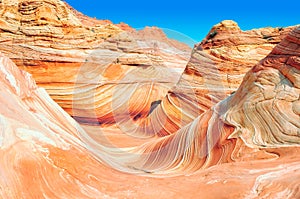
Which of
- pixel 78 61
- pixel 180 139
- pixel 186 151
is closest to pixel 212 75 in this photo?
pixel 78 61

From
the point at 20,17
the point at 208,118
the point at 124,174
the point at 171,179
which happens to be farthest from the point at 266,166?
the point at 20,17

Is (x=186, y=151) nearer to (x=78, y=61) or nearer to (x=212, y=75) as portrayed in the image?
(x=212, y=75)

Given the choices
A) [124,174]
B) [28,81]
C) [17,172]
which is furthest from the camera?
[28,81]

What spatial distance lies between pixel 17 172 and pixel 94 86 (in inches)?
275

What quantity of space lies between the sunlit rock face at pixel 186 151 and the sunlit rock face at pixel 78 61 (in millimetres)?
4722

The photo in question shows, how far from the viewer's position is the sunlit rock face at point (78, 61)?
915cm

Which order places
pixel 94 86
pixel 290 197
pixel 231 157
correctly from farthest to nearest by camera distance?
pixel 94 86 → pixel 231 157 → pixel 290 197

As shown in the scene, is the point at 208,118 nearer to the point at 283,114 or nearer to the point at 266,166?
the point at 283,114

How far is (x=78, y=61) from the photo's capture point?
398 inches

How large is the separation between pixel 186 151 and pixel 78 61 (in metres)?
6.76

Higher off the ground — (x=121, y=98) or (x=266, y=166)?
(x=121, y=98)

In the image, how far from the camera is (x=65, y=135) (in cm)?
327

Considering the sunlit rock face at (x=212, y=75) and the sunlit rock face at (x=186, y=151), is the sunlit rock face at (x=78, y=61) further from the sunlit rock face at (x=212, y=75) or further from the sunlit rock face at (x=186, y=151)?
the sunlit rock face at (x=186, y=151)

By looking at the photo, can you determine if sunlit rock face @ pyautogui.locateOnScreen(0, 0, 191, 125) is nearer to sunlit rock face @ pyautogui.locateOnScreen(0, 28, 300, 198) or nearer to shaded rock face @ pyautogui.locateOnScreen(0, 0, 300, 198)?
shaded rock face @ pyautogui.locateOnScreen(0, 0, 300, 198)
